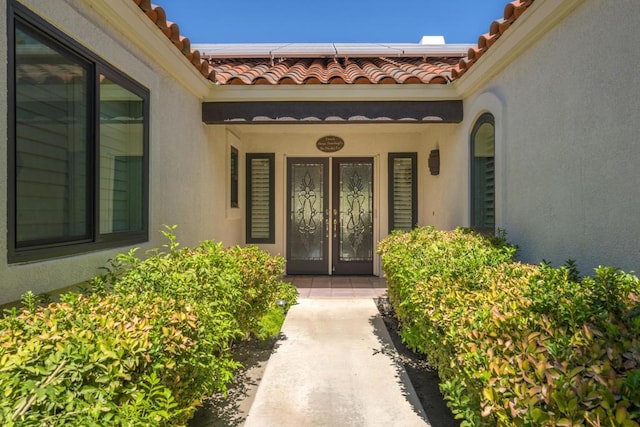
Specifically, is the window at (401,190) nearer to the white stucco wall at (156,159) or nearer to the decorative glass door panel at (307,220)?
the decorative glass door panel at (307,220)

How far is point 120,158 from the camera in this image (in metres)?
3.97

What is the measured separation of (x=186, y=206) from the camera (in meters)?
5.42

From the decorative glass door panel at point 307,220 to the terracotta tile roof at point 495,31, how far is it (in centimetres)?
421

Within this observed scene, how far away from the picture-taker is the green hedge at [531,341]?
51.9 inches

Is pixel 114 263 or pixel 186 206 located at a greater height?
pixel 186 206

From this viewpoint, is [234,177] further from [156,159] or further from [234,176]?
[156,159]

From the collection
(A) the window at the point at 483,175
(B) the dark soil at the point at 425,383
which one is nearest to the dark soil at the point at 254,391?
(B) the dark soil at the point at 425,383

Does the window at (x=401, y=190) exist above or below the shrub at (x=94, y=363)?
above

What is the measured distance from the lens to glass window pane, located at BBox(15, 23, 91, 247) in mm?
2689

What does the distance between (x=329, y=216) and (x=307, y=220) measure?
53cm

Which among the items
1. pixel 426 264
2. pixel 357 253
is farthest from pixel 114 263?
pixel 357 253

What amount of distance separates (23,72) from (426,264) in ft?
11.9

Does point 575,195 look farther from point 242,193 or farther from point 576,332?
point 242,193

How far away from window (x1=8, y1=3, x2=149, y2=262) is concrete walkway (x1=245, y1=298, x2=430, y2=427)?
7.01 feet
